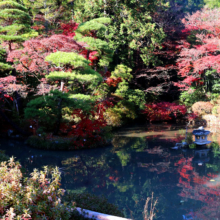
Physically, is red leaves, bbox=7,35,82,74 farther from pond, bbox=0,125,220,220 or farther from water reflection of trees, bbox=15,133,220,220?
water reflection of trees, bbox=15,133,220,220

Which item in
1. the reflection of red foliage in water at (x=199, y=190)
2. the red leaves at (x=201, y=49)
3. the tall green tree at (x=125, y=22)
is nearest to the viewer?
the reflection of red foliage in water at (x=199, y=190)

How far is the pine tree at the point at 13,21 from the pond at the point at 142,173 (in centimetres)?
435

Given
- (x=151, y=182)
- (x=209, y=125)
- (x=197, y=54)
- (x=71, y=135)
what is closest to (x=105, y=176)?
(x=151, y=182)

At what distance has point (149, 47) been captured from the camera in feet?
45.3

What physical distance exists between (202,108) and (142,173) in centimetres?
876

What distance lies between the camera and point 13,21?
1052 cm

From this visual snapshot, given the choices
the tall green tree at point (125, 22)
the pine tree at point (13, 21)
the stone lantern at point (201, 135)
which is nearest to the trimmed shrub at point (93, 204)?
the stone lantern at point (201, 135)

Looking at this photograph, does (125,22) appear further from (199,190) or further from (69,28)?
(199,190)

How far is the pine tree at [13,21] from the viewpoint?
9438 mm

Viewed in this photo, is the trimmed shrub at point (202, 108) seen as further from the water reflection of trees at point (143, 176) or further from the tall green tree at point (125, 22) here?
the water reflection of trees at point (143, 176)

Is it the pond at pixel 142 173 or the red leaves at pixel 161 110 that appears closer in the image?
the pond at pixel 142 173

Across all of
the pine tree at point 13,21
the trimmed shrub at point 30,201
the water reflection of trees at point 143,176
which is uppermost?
the pine tree at point 13,21

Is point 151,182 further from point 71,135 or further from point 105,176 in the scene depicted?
point 71,135

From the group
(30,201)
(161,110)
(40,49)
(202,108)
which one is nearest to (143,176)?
(30,201)
